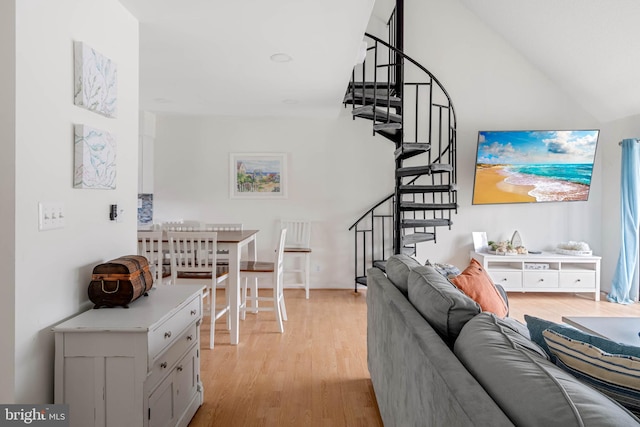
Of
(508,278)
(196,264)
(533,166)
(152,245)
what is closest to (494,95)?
(533,166)

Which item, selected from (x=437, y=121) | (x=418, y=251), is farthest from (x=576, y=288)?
(x=437, y=121)

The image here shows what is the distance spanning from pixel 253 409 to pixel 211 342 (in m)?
1.18

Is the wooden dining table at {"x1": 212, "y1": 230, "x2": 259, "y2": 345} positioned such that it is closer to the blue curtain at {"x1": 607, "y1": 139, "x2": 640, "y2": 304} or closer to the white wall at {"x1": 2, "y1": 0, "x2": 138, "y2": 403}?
the white wall at {"x1": 2, "y1": 0, "x2": 138, "y2": 403}

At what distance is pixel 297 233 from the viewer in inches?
221

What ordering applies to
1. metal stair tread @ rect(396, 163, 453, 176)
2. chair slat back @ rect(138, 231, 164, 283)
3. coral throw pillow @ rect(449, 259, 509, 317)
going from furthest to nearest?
metal stair tread @ rect(396, 163, 453, 176) < chair slat back @ rect(138, 231, 164, 283) < coral throw pillow @ rect(449, 259, 509, 317)

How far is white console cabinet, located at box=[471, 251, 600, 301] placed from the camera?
5.11m

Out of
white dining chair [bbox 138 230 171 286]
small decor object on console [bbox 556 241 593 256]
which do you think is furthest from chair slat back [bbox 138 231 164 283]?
small decor object on console [bbox 556 241 593 256]

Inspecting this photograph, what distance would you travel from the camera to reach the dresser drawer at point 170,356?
1730mm

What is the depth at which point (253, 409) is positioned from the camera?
2.38m

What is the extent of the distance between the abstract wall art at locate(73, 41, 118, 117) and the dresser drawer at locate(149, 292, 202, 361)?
1.14m

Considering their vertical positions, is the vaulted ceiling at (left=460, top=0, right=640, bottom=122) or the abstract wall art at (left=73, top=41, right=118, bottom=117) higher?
the vaulted ceiling at (left=460, top=0, right=640, bottom=122)

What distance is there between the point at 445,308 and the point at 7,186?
175 cm

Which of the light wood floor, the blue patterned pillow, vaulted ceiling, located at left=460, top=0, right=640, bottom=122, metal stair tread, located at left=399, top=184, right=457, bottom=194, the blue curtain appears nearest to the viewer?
the blue patterned pillow

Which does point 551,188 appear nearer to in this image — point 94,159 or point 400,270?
point 400,270
